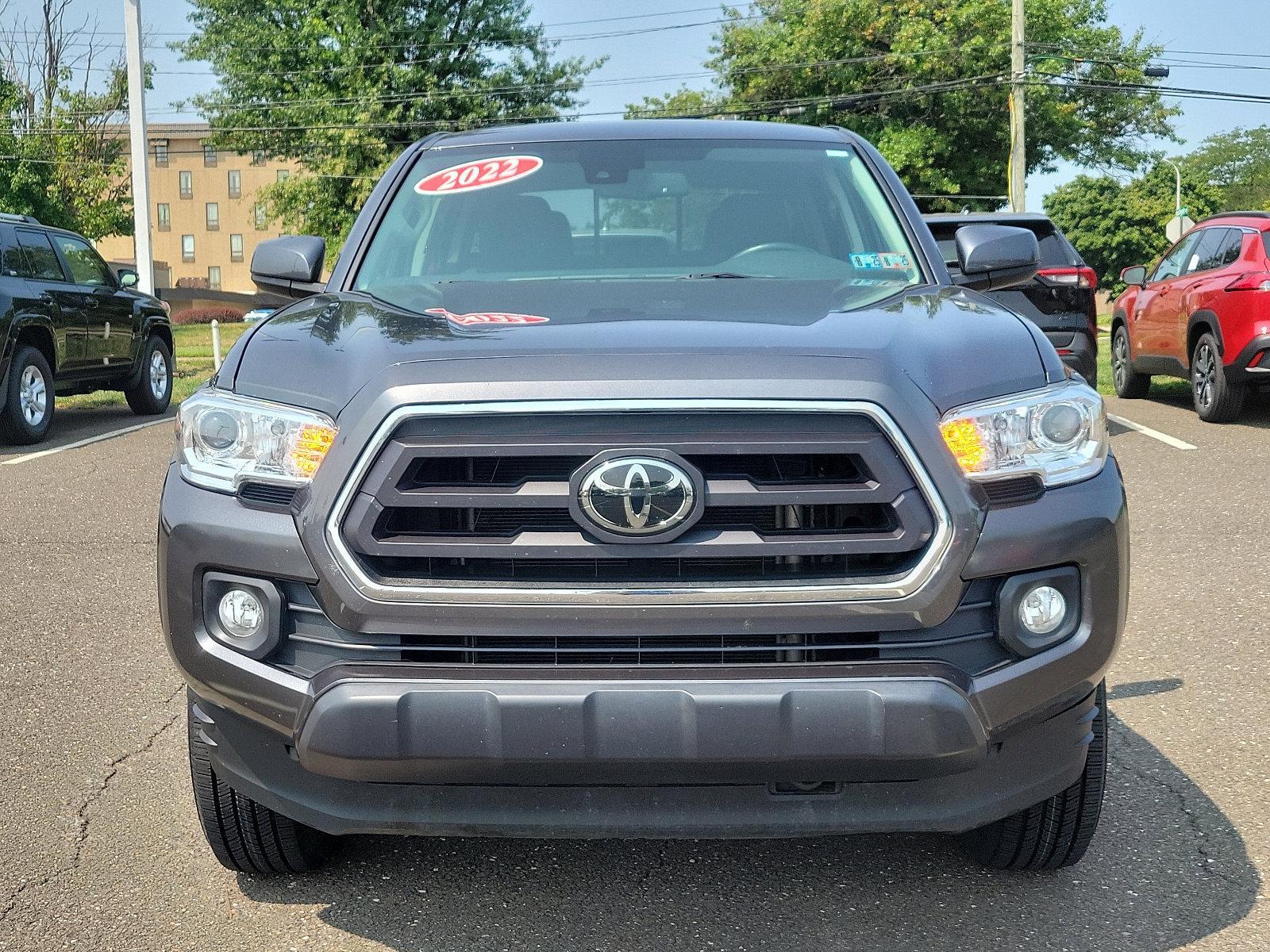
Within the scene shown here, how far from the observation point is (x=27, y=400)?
39.3 feet

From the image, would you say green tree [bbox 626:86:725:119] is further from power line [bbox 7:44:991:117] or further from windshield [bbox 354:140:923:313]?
windshield [bbox 354:140:923:313]

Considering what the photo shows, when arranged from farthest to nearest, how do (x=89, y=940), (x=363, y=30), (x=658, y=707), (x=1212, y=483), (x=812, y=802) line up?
(x=363, y=30) → (x=1212, y=483) → (x=89, y=940) → (x=812, y=802) → (x=658, y=707)

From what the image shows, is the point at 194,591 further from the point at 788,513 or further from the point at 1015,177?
the point at 1015,177

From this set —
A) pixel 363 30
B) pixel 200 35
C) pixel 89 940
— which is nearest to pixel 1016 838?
pixel 89 940

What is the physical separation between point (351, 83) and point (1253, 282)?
3212cm

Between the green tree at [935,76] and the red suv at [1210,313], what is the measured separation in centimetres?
2833

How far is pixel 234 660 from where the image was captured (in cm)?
265

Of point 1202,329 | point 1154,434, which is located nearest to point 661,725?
point 1154,434

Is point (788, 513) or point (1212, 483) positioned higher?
point (788, 513)

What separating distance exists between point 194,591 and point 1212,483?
300 inches

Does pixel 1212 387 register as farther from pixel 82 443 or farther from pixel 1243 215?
pixel 82 443

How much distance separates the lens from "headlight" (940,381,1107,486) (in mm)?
2619

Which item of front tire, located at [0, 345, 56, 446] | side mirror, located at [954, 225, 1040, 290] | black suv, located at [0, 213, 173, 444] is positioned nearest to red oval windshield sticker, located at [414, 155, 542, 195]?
side mirror, located at [954, 225, 1040, 290]

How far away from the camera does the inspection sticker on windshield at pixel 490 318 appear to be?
9.73 ft
